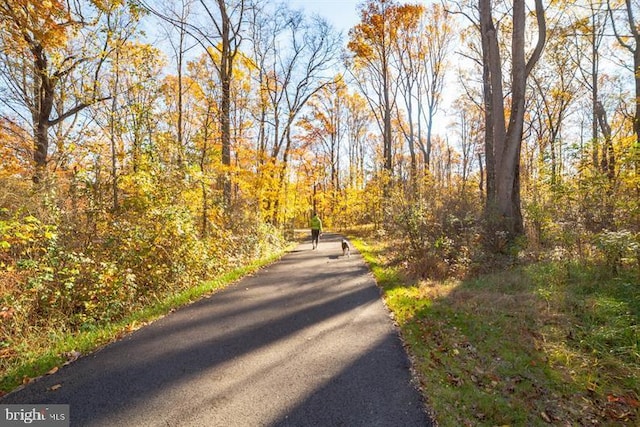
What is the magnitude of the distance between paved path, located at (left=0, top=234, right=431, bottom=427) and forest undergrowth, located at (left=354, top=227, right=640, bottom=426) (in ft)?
1.61

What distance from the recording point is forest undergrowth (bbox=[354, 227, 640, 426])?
10.5 ft

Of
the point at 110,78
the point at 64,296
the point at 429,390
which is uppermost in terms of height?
the point at 110,78

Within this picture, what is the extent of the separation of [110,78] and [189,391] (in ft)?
50.2

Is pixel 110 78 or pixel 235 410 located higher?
pixel 110 78

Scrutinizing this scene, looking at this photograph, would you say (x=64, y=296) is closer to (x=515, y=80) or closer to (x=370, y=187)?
(x=515, y=80)

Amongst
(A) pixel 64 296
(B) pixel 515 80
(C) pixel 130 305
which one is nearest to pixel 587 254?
(B) pixel 515 80

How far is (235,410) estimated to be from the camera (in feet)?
9.78

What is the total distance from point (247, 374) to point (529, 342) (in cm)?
402

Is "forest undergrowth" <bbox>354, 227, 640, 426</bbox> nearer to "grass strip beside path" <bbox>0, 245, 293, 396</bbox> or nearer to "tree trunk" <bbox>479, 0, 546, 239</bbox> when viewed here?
"tree trunk" <bbox>479, 0, 546, 239</bbox>

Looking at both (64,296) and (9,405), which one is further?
(64,296)

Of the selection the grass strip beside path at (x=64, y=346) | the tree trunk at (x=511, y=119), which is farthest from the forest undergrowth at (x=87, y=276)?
the tree trunk at (x=511, y=119)

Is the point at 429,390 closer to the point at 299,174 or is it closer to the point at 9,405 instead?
the point at 9,405

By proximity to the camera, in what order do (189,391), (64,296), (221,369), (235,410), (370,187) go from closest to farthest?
(235,410) → (189,391) → (221,369) → (64,296) → (370,187)

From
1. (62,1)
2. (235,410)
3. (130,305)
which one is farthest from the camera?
(62,1)
